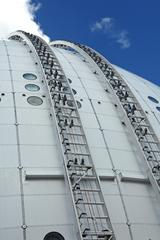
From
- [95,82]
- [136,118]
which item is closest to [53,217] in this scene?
[136,118]

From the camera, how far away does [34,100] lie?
18.5m

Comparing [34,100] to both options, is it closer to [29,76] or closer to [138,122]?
[29,76]

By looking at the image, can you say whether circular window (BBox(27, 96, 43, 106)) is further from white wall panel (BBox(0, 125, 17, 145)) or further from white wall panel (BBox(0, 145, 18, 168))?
white wall panel (BBox(0, 145, 18, 168))

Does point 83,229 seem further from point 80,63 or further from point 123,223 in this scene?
point 80,63

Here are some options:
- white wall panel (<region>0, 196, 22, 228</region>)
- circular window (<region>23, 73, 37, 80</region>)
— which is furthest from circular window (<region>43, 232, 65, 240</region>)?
circular window (<region>23, 73, 37, 80</region>)

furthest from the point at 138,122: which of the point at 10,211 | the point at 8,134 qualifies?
the point at 10,211

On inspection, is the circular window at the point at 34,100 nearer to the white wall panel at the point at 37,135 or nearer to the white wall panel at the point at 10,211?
the white wall panel at the point at 37,135

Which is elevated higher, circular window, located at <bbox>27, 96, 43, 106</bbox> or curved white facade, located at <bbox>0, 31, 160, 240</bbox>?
circular window, located at <bbox>27, 96, 43, 106</bbox>

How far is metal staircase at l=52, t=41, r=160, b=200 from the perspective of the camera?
1664 centimetres

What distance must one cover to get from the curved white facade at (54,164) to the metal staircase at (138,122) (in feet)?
1.01

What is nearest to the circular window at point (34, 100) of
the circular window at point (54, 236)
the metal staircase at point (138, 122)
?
the metal staircase at point (138, 122)

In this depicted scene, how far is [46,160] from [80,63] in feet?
33.2

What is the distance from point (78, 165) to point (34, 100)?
14.5 ft

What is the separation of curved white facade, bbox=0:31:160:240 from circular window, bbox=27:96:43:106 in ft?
0.15
